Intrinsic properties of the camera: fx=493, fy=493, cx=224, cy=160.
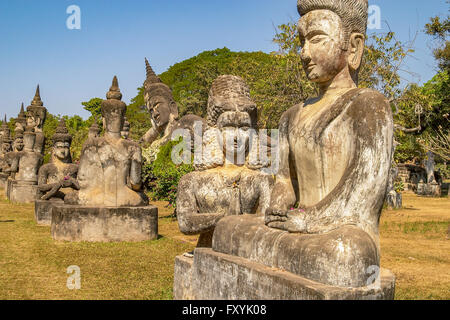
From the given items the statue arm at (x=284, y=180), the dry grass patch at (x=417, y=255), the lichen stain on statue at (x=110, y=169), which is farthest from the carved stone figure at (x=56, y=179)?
the statue arm at (x=284, y=180)

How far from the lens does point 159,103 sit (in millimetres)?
19281

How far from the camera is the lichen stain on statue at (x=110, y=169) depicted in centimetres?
963

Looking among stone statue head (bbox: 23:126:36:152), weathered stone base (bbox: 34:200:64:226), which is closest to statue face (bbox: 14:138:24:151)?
stone statue head (bbox: 23:126:36:152)

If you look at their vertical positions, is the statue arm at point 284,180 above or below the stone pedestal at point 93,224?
above

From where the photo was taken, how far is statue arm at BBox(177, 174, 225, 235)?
445 cm

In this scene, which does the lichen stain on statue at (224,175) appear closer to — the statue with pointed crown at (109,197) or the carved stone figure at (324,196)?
the carved stone figure at (324,196)

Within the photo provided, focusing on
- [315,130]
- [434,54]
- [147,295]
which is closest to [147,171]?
[147,295]

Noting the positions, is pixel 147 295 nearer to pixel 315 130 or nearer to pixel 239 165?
pixel 239 165

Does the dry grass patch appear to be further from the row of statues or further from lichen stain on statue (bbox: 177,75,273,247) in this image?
the row of statues

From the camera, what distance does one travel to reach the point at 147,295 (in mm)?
5809

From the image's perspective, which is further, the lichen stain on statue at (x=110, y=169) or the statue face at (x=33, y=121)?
the statue face at (x=33, y=121)

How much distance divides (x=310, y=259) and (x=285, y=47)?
12311 millimetres

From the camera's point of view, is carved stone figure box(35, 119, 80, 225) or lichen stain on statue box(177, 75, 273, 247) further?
carved stone figure box(35, 119, 80, 225)

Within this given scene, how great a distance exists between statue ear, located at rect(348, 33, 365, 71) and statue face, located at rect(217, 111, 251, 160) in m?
1.35
